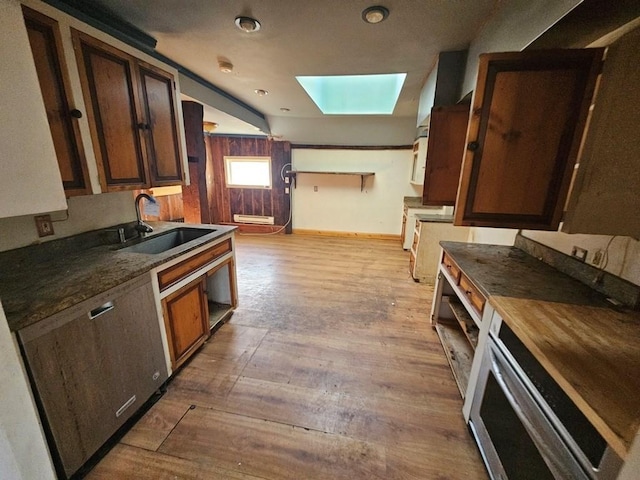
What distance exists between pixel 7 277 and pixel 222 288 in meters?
1.48

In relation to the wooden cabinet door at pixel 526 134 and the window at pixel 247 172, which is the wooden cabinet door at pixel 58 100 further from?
the window at pixel 247 172

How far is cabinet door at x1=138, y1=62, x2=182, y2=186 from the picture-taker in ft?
5.89

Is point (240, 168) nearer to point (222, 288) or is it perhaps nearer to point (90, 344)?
point (222, 288)

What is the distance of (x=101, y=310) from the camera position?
121 cm

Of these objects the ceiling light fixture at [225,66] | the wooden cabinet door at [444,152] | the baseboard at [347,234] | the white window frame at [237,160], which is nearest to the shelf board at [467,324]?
the wooden cabinet door at [444,152]

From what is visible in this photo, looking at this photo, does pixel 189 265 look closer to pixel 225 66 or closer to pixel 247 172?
pixel 225 66

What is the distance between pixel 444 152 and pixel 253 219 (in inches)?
182

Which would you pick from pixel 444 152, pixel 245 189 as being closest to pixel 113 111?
pixel 444 152

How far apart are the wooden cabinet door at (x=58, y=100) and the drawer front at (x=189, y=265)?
64 centimetres

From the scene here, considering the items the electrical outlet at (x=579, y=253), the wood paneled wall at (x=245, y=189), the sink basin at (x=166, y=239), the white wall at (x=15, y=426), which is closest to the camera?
the white wall at (x=15, y=426)

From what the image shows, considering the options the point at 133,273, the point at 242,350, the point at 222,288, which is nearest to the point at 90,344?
the point at 133,273

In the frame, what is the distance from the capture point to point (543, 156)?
124 cm

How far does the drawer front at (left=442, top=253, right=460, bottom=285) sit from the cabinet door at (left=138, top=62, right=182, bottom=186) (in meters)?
2.35

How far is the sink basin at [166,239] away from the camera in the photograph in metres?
A: 2.01
